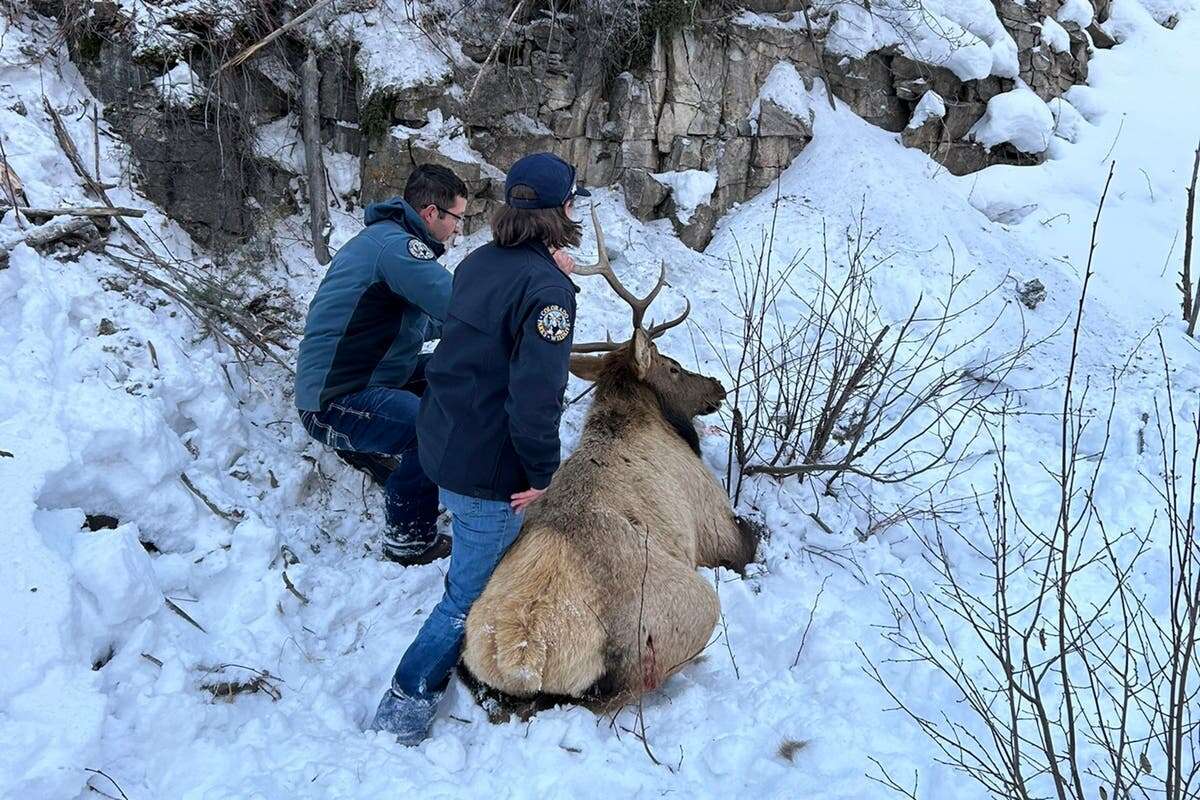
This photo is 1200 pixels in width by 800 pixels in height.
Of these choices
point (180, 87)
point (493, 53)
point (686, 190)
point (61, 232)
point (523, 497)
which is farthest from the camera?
point (686, 190)

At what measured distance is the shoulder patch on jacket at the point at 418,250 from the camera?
3.86 metres

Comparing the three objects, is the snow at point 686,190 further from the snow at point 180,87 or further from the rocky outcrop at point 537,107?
the snow at point 180,87

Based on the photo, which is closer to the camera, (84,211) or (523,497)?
(523,497)

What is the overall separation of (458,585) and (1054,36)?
973 centimetres

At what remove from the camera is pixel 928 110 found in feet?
27.1

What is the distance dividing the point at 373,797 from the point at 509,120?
5.65 metres

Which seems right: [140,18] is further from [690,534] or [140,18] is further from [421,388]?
[690,534]

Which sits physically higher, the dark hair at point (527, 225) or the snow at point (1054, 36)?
the dark hair at point (527, 225)

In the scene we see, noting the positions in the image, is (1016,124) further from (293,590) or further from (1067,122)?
(293,590)

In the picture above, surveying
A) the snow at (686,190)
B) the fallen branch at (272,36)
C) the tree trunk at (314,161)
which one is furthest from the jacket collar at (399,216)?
the snow at (686,190)

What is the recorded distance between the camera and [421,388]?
464 centimetres

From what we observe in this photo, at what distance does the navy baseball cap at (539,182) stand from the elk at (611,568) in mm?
1344

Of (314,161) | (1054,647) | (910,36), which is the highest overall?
(910,36)

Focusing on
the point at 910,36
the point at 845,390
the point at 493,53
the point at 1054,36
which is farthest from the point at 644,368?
the point at 1054,36
